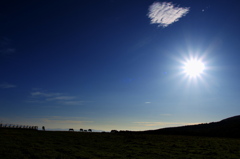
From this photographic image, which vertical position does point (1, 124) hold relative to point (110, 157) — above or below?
above

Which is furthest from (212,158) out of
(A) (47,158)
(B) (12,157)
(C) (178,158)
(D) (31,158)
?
(B) (12,157)

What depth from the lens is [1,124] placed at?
112438 mm

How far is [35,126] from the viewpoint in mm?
125500

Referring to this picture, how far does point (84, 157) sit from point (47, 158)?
418 centimetres

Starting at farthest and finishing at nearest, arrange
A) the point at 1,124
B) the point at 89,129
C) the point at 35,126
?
the point at 89,129 < the point at 35,126 < the point at 1,124

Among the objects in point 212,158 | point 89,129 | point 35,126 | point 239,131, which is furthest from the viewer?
point 89,129

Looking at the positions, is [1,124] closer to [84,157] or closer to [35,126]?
[35,126]

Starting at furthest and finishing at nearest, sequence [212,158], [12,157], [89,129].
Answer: [89,129]
[212,158]
[12,157]

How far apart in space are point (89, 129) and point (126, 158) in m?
131

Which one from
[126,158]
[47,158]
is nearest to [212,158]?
[126,158]

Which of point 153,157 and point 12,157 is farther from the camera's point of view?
point 153,157

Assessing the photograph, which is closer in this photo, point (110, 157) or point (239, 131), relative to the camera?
point (110, 157)

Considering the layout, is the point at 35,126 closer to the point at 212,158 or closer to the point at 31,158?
the point at 31,158

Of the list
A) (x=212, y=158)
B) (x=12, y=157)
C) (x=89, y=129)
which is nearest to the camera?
(x=12, y=157)
